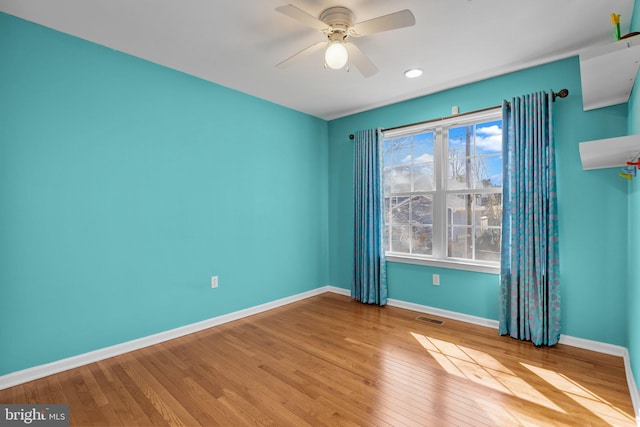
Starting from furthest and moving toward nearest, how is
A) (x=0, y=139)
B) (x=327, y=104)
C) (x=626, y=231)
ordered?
(x=327, y=104)
(x=626, y=231)
(x=0, y=139)

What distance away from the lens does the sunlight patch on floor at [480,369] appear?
2074mm

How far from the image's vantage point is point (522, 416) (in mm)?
1854

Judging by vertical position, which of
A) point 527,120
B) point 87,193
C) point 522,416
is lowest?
point 522,416

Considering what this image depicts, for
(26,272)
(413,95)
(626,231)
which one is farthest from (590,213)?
(26,272)

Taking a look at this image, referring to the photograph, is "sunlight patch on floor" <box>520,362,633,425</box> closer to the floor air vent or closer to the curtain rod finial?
the floor air vent

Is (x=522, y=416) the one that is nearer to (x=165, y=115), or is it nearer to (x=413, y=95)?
(x=413, y=95)

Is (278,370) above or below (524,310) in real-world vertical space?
below

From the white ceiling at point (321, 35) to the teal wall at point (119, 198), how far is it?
0.32m

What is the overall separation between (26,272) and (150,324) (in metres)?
1.03

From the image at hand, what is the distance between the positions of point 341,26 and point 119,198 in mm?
2275

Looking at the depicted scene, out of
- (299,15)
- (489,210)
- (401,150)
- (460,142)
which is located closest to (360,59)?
(299,15)

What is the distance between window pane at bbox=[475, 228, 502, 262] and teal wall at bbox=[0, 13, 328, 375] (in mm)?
2358

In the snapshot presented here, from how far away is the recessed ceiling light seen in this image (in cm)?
309

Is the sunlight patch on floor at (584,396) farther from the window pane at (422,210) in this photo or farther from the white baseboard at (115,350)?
the white baseboard at (115,350)
